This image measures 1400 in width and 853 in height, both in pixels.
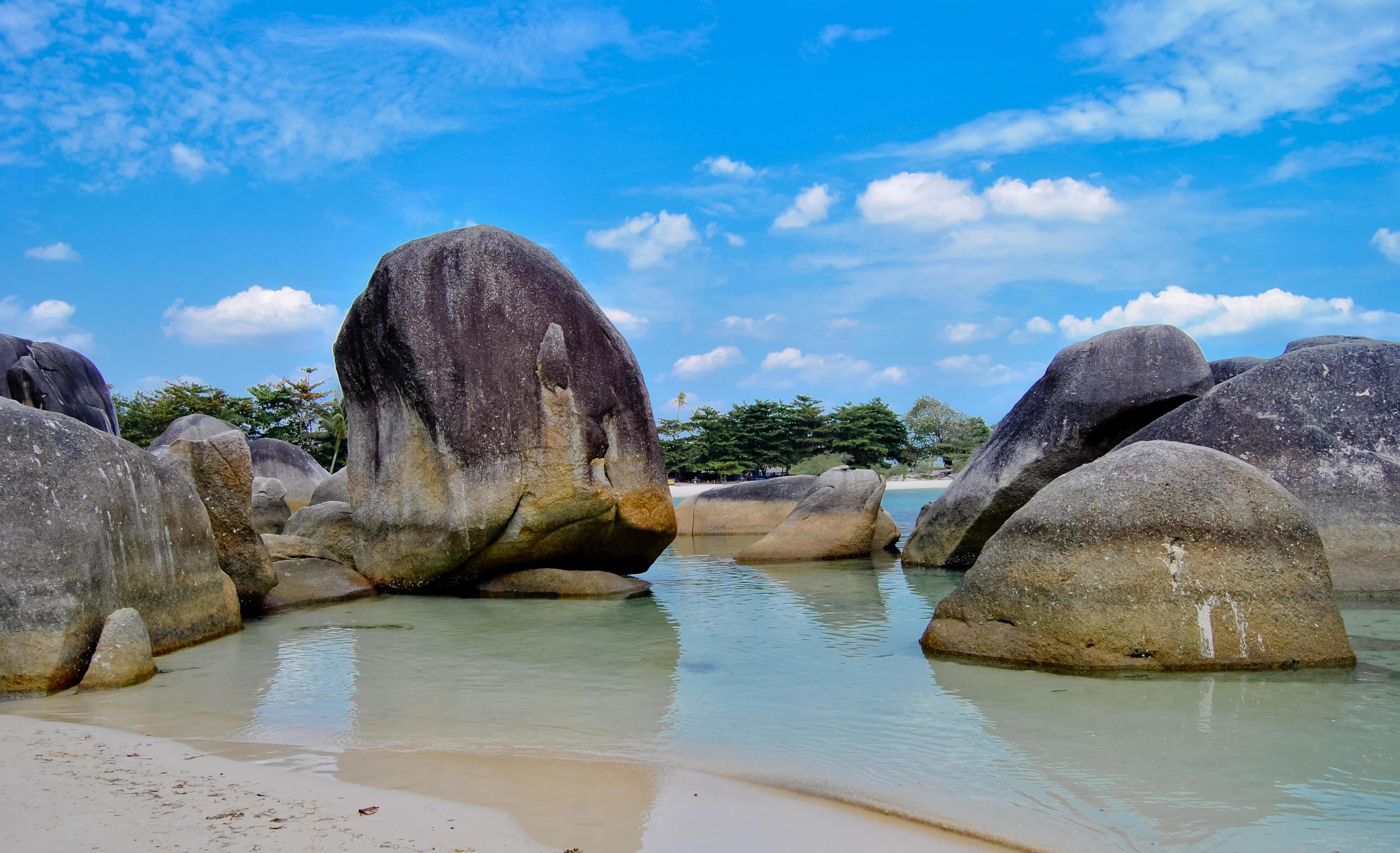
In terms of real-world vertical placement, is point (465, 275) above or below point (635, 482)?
above

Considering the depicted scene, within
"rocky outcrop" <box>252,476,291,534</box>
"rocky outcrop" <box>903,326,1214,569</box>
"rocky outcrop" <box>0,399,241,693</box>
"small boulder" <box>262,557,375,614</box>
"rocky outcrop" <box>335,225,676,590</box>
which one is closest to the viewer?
"rocky outcrop" <box>0,399,241,693</box>

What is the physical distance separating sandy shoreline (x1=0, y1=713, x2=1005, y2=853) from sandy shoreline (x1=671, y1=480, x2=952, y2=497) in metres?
37.1

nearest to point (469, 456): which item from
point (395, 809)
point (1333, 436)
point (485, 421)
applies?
point (485, 421)

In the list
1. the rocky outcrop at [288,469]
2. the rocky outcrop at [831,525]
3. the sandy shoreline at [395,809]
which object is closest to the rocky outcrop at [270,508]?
the rocky outcrop at [288,469]

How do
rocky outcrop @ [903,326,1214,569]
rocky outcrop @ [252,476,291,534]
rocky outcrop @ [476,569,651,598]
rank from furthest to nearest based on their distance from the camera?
rocky outcrop @ [252,476,291,534], rocky outcrop @ [903,326,1214,569], rocky outcrop @ [476,569,651,598]

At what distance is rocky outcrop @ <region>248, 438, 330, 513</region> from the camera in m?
22.8

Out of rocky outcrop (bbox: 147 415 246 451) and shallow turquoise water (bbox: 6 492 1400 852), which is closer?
shallow turquoise water (bbox: 6 492 1400 852)

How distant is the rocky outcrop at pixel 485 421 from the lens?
32.9ft

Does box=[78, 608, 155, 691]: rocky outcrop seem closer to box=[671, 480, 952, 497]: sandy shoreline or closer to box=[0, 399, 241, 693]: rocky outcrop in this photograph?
box=[0, 399, 241, 693]: rocky outcrop

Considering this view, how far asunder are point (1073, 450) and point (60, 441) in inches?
397

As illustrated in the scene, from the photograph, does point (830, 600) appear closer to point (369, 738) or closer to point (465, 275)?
point (465, 275)

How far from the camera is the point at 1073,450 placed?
11.3 m

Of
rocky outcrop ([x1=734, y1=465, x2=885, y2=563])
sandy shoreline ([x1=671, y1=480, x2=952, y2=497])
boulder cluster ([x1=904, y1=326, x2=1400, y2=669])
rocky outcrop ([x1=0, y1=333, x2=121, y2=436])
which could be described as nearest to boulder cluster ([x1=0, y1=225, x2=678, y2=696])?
rocky outcrop ([x1=734, y1=465, x2=885, y2=563])

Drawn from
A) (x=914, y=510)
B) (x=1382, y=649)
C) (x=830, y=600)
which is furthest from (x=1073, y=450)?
(x=914, y=510)
